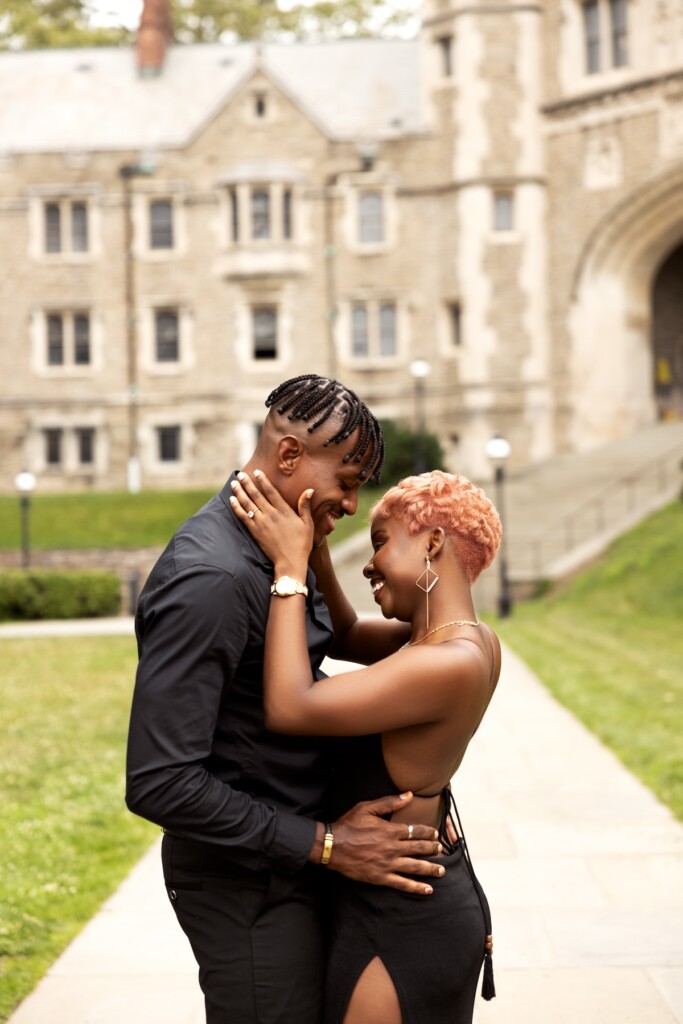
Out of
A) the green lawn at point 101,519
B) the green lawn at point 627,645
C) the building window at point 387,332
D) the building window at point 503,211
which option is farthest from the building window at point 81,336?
the green lawn at point 627,645

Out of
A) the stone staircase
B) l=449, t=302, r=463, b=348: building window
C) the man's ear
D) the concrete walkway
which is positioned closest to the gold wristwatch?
the man's ear

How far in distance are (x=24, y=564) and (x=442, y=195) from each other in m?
18.2

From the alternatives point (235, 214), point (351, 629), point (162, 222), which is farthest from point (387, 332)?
point (351, 629)

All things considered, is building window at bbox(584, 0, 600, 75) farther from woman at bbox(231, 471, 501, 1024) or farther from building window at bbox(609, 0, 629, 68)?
woman at bbox(231, 471, 501, 1024)

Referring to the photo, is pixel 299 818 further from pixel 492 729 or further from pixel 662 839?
pixel 492 729

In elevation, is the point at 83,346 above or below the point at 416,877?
above

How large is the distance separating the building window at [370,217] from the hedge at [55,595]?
60.8 ft

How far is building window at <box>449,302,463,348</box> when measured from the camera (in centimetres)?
3731

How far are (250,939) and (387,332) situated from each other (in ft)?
117

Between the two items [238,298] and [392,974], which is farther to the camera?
[238,298]

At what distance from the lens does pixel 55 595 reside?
22.0 m

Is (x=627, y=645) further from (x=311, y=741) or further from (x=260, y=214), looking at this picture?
(x=260, y=214)

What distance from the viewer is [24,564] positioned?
2441 cm

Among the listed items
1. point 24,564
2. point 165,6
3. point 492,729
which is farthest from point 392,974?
point 165,6
